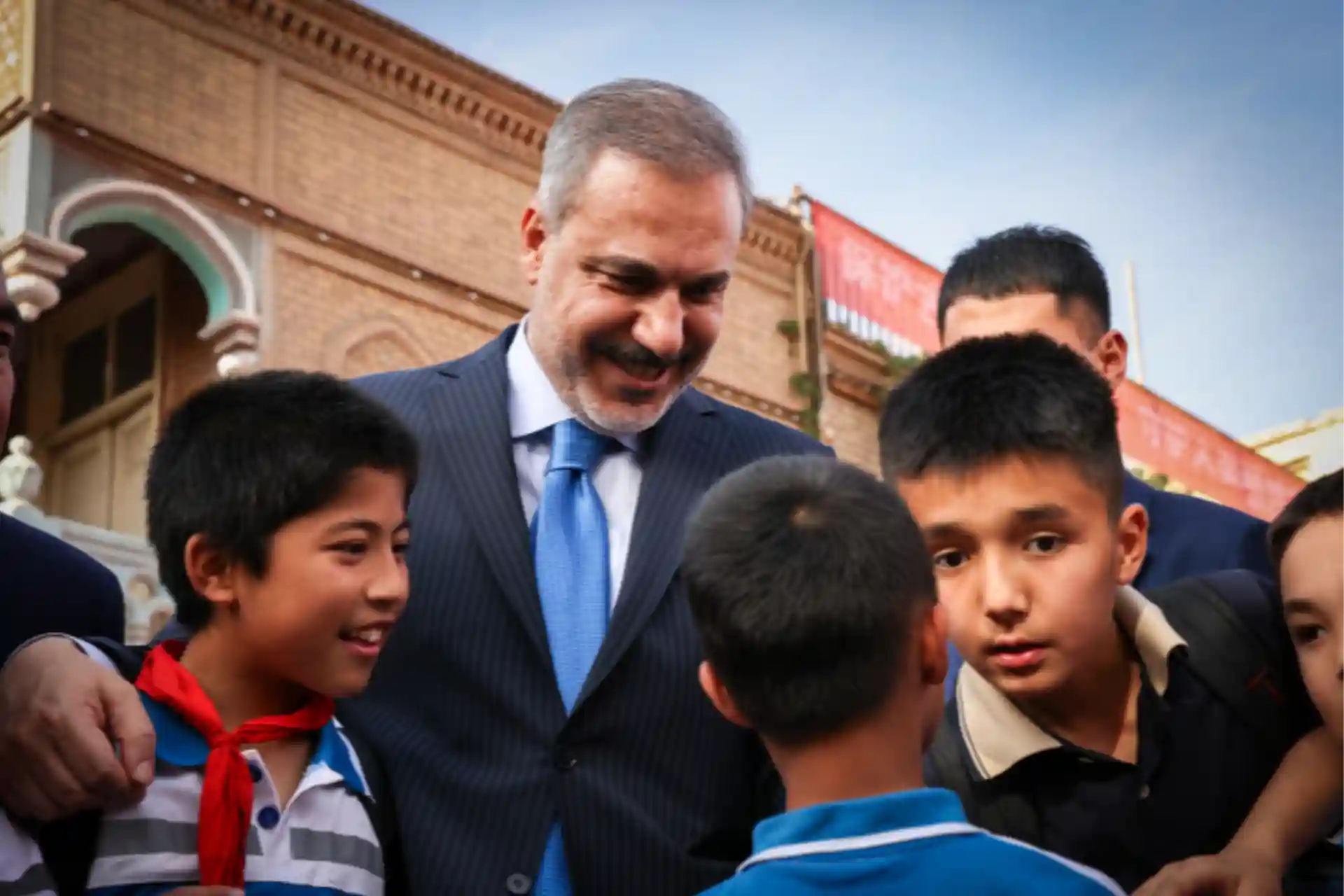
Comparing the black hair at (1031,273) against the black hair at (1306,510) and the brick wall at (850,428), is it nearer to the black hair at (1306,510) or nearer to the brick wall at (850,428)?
the black hair at (1306,510)

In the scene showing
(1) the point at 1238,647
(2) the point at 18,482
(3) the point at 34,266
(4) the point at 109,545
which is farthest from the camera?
(3) the point at 34,266

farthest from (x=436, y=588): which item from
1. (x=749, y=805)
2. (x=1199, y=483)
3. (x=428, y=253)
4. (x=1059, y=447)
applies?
(x=1199, y=483)

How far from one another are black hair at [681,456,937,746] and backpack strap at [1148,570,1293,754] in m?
0.64

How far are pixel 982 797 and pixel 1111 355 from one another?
1.68 m

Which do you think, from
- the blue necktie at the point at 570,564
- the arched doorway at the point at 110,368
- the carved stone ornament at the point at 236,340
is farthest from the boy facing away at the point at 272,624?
the arched doorway at the point at 110,368

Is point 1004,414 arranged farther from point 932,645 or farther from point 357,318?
point 357,318

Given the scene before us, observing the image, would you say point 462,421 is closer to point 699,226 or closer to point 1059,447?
point 699,226

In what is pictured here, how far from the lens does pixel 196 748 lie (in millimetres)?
2105

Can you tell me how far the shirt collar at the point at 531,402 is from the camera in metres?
2.71

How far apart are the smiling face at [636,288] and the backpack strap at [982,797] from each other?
76 centimetres

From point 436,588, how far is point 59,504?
10.6m

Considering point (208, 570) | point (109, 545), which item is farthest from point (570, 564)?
point (109, 545)

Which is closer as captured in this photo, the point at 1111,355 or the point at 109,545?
the point at 1111,355

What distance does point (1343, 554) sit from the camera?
2230 mm
